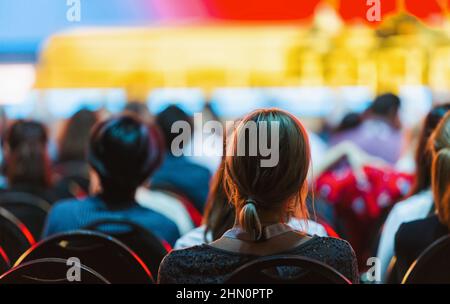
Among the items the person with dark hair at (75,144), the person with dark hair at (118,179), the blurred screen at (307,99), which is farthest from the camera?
the blurred screen at (307,99)

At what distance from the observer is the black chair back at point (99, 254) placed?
2270 mm

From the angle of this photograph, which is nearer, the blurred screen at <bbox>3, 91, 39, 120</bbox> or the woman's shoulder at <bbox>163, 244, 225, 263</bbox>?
the woman's shoulder at <bbox>163, 244, 225, 263</bbox>

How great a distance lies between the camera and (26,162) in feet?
15.1

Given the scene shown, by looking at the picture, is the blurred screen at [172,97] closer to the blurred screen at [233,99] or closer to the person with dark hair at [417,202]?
the blurred screen at [233,99]

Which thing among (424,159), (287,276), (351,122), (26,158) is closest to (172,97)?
(351,122)

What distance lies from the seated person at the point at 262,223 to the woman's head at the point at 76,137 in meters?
3.89

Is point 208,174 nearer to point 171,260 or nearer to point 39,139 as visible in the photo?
point 39,139

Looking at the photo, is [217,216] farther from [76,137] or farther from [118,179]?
[76,137]

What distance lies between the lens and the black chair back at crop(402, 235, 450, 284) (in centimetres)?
229

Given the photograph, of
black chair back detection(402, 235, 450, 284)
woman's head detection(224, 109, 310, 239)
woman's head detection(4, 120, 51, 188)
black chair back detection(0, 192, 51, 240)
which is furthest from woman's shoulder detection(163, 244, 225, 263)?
woman's head detection(4, 120, 51, 188)

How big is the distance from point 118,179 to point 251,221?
4.30 ft

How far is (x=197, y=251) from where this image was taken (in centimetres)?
204

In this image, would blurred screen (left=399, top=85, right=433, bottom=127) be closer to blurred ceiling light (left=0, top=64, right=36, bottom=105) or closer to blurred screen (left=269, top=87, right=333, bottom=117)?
blurred screen (left=269, top=87, right=333, bottom=117)

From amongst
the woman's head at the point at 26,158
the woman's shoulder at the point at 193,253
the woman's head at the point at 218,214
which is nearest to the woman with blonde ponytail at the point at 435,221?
the woman's head at the point at 218,214
